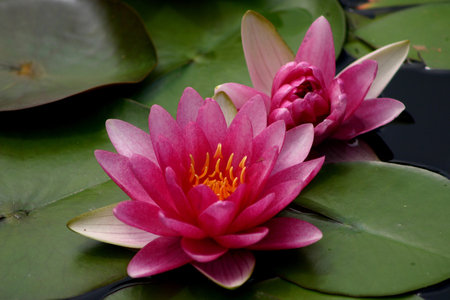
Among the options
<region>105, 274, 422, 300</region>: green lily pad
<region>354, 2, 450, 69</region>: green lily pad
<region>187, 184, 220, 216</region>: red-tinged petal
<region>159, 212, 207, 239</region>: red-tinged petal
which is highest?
<region>354, 2, 450, 69</region>: green lily pad

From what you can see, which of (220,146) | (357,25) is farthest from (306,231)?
(357,25)

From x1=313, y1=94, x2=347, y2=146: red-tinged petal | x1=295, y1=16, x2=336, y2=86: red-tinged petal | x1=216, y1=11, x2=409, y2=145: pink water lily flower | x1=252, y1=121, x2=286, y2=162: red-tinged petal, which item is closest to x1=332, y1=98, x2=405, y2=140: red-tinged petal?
x1=216, y1=11, x2=409, y2=145: pink water lily flower

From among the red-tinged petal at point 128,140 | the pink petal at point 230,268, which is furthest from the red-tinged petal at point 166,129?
the pink petal at point 230,268

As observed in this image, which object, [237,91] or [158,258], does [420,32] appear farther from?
[158,258]

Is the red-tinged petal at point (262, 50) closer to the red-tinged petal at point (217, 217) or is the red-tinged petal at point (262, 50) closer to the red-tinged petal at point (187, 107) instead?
the red-tinged petal at point (187, 107)

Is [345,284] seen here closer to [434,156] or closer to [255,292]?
[255,292]

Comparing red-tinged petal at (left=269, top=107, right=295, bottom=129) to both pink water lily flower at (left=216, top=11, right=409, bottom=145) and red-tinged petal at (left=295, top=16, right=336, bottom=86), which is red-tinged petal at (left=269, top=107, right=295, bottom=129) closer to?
pink water lily flower at (left=216, top=11, right=409, bottom=145)

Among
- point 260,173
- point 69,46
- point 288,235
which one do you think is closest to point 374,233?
point 288,235
